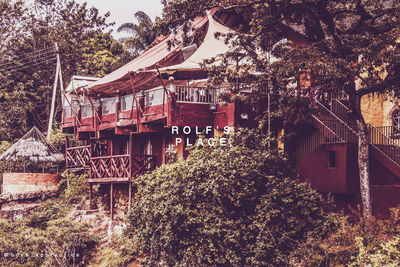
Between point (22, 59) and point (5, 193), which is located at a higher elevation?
point (22, 59)

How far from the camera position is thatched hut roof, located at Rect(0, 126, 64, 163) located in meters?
28.1

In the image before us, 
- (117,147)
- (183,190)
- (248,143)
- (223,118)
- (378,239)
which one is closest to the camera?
(378,239)

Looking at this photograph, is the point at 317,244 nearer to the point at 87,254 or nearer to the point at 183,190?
the point at 183,190

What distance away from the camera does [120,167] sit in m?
22.3

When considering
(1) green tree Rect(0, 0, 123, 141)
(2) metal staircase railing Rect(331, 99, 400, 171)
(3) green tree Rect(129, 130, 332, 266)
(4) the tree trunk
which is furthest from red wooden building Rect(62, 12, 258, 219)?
(1) green tree Rect(0, 0, 123, 141)

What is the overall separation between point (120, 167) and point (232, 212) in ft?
30.3

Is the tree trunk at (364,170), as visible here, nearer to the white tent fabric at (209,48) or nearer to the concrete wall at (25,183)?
the white tent fabric at (209,48)

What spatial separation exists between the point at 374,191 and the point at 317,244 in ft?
15.5

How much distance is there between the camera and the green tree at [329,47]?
14.1 metres

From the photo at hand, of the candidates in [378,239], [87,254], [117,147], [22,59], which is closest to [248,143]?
[378,239]

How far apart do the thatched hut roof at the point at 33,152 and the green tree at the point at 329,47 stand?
15532 mm

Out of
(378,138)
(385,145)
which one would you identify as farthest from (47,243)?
(378,138)

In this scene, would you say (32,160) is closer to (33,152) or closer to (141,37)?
(33,152)

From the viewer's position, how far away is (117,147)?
2634 cm
